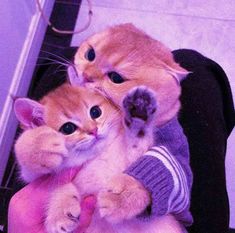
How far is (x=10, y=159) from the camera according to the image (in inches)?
62.8

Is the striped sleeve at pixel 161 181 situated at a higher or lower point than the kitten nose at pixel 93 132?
lower

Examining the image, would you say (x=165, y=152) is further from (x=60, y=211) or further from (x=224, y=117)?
(x=224, y=117)

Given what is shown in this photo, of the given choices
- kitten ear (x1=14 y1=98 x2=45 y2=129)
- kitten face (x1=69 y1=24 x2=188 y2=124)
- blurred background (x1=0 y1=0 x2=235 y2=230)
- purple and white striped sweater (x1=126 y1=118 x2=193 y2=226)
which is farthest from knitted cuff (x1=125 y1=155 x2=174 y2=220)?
blurred background (x1=0 y1=0 x2=235 y2=230)

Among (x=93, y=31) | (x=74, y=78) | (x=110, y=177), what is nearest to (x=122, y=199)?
(x=110, y=177)

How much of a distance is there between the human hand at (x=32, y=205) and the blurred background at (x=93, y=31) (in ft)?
2.14

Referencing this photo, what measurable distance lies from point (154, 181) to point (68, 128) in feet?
0.64

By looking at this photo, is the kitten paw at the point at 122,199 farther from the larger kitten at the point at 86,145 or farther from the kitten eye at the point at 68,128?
the kitten eye at the point at 68,128

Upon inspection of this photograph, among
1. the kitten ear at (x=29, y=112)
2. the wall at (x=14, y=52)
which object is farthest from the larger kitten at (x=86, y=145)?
the wall at (x=14, y=52)

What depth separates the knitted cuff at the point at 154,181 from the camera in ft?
2.32

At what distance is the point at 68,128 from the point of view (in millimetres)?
747

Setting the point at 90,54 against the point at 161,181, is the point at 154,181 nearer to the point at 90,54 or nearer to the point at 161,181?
the point at 161,181

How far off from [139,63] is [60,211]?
33 cm

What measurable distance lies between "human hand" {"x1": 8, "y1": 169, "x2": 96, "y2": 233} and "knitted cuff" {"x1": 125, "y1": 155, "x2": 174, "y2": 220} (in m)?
0.13

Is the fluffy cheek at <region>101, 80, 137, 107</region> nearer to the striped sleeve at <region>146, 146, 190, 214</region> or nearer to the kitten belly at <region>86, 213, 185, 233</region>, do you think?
the striped sleeve at <region>146, 146, 190, 214</region>
